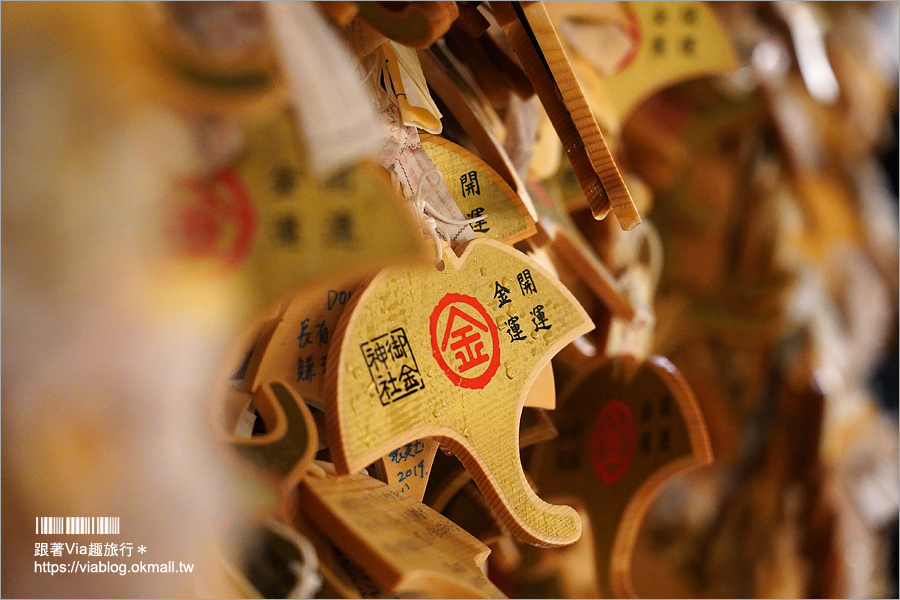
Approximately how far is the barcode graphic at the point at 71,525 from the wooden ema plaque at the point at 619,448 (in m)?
0.40

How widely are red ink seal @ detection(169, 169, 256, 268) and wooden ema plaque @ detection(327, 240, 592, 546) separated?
2.8 inches

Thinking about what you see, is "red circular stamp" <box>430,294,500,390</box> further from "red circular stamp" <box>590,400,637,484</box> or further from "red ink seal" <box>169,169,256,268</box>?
"red circular stamp" <box>590,400,637,484</box>

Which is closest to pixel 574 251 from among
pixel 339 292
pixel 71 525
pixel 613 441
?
pixel 613 441

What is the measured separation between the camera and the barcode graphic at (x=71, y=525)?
0.91 ft

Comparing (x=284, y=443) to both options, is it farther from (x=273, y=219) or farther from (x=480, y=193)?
(x=480, y=193)

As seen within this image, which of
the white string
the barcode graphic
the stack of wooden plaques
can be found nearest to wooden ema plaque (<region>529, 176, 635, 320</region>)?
the stack of wooden plaques

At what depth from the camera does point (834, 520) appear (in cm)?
112

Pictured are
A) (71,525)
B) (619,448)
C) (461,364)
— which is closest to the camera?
(71,525)

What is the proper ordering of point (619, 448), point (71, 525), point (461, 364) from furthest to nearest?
point (619, 448) → point (461, 364) → point (71, 525)

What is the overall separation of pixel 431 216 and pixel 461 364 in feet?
0.31

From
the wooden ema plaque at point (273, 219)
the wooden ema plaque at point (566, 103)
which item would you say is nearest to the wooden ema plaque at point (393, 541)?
the wooden ema plaque at point (273, 219)

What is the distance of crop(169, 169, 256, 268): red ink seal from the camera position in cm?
29

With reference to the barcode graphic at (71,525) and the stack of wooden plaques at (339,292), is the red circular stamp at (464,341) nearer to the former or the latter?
the stack of wooden plaques at (339,292)

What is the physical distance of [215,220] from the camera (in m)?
0.29
